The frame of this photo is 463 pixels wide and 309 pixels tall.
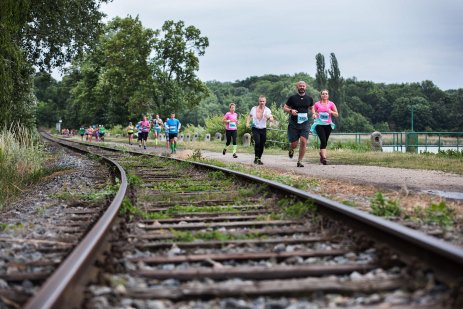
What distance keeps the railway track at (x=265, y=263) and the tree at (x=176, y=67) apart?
5079 centimetres

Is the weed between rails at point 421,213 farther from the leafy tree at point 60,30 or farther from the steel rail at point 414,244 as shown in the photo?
the leafy tree at point 60,30

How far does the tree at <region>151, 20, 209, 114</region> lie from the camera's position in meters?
55.8

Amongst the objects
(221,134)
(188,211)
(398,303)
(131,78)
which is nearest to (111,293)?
(398,303)

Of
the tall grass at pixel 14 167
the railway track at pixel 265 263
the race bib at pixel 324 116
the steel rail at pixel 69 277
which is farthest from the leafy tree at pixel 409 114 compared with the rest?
the steel rail at pixel 69 277

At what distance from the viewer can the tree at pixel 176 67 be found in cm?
5575

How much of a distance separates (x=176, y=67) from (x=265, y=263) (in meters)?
54.1

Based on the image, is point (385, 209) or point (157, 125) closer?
point (385, 209)

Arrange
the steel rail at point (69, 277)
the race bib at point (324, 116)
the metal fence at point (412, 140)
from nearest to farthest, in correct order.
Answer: the steel rail at point (69, 277) → the race bib at point (324, 116) → the metal fence at point (412, 140)

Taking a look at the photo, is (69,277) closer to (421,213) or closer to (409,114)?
(421,213)

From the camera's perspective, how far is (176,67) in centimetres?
5669

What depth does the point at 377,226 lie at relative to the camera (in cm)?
417

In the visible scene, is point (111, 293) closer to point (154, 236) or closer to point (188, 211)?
point (154, 236)

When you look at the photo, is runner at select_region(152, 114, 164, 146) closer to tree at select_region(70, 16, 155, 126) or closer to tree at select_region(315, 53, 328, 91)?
tree at select_region(70, 16, 155, 126)

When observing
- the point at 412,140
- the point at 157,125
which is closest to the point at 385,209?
the point at 412,140
